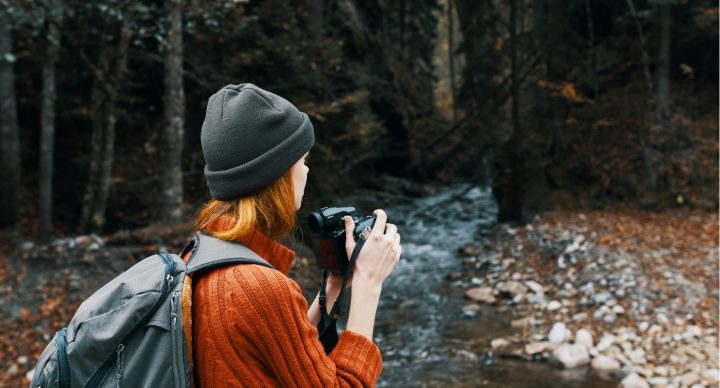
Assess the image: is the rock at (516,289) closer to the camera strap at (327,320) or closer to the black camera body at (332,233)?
the camera strap at (327,320)

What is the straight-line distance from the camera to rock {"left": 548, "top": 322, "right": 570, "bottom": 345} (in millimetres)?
7504

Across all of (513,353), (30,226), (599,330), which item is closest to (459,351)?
(513,353)

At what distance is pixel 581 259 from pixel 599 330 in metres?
2.68

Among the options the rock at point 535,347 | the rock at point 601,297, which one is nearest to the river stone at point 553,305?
the rock at point 601,297

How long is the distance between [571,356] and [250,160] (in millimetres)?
6475

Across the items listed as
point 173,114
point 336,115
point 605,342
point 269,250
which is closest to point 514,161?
point 336,115

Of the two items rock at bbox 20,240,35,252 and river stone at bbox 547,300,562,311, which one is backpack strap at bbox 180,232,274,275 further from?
river stone at bbox 547,300,562,311

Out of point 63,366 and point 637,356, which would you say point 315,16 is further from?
point 63,366

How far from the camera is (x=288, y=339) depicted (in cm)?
147

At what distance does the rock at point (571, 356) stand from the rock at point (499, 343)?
678 millimetres

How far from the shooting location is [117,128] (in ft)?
38.9

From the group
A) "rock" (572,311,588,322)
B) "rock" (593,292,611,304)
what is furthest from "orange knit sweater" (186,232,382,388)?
"rock" (593,292,611,304)

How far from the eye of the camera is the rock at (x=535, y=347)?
7.32 metres

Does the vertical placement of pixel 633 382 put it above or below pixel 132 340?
below
